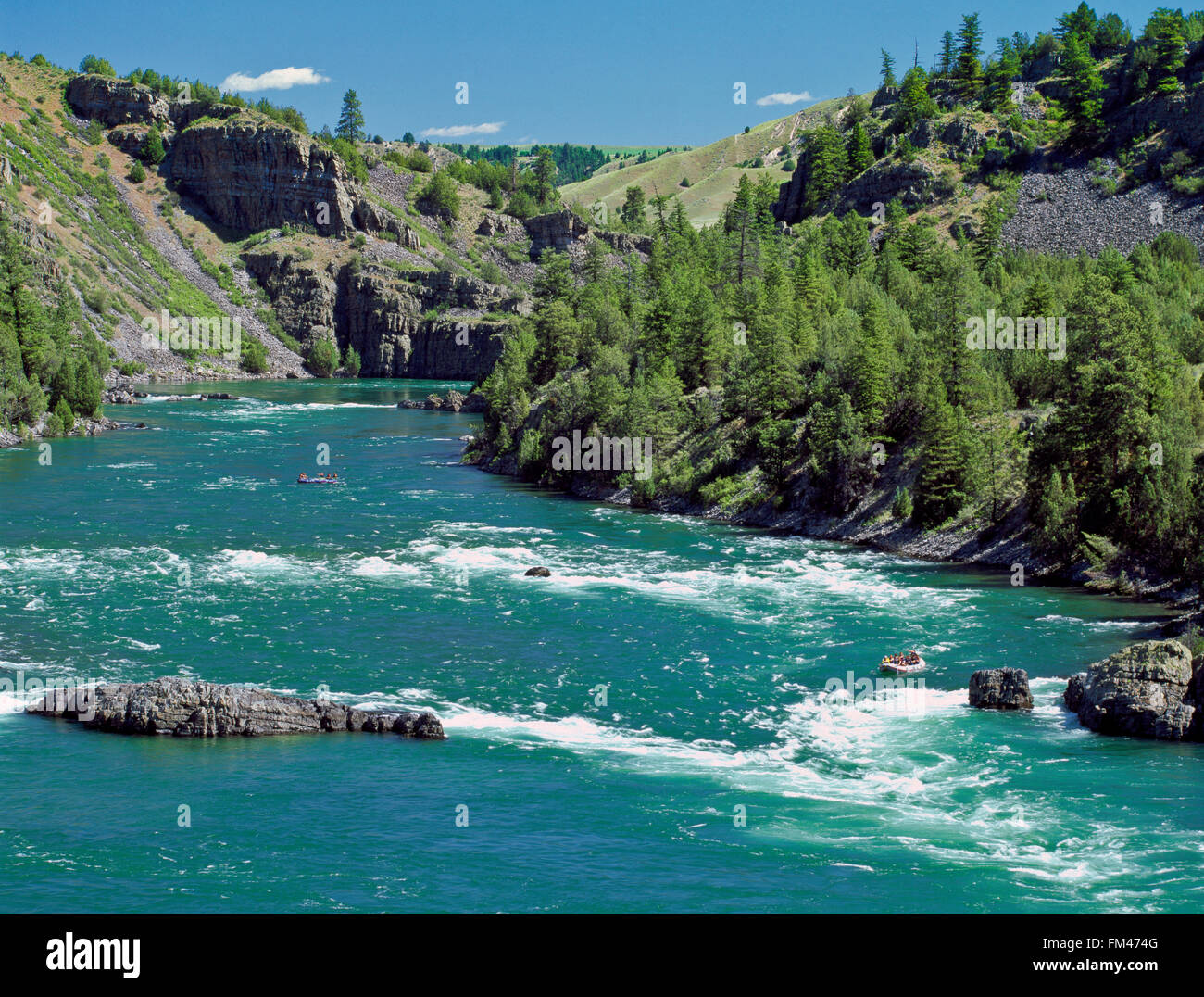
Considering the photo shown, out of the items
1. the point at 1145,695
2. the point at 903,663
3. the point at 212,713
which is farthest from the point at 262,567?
the point at 1145,695

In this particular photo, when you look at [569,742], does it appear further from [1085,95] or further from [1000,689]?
[1085,95]

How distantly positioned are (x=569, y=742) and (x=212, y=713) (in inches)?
494

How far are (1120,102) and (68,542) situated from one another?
147 metres

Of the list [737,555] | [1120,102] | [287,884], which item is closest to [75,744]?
[287,884]

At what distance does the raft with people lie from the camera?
48.8m

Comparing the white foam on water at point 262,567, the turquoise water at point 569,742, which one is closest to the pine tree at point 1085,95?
the turquoise water at point 569,742

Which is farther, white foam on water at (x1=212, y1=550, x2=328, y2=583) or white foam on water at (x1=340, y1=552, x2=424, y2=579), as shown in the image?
white foam on water at (x1=340, y1=552, x2=424, y2=579)

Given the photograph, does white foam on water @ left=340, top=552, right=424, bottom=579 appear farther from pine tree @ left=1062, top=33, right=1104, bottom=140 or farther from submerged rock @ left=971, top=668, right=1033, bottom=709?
pine tree @ left=1062, top=33, right=1104, bottom=140

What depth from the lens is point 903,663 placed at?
49062mm

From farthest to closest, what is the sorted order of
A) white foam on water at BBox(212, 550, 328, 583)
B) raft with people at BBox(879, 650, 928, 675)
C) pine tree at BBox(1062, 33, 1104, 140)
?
pine tree at BBox(1062, 33, 1104, 140) → white foam on water at BBox(212, 550, 328, 583) → raft with people at BBox(879, 650, 928, 675)

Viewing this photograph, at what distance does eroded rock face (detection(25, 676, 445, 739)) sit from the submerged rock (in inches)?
797

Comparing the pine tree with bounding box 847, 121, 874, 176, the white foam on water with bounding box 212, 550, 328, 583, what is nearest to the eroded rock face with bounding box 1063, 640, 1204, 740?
the white foam on water with bounding box 212, 550, 328, 583

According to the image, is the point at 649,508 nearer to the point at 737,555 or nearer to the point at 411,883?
the point at 737,555

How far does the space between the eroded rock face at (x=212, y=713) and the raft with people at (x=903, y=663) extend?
18618 mm
